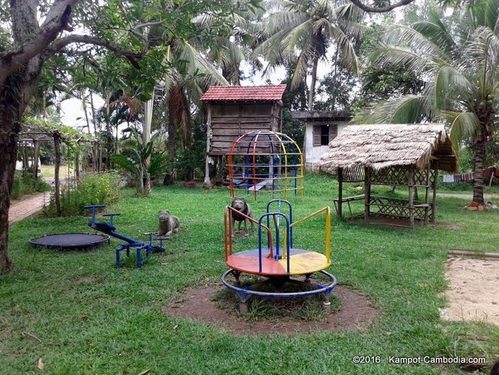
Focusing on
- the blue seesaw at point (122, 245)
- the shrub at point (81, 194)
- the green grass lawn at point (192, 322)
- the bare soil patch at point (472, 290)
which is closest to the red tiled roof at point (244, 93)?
the shrub at point (81, 194)

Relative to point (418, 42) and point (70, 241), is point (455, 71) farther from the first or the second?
point (70, 241)

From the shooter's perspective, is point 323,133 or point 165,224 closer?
point 165,224

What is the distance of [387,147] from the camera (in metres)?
10.4

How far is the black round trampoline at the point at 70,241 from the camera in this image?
787 centimetres

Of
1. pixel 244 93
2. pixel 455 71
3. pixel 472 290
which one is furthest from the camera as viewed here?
pixel 244 93

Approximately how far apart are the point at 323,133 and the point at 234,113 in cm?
602

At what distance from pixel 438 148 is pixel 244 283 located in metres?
8.22

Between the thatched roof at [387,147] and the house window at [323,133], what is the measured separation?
11277 mm

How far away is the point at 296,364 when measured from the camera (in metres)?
3.69

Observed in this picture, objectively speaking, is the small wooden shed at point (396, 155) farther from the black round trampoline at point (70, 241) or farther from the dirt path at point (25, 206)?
the dirt path at point (25, 206)

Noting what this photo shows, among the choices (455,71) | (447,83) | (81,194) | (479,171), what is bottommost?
(81,194)

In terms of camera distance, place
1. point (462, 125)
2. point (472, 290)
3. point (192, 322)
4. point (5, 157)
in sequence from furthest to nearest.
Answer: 1. point (462, 125)
2. point (5, 157)
3. point (472, 290)
4. point (192, 322)

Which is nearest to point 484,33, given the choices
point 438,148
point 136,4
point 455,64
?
point 455,64

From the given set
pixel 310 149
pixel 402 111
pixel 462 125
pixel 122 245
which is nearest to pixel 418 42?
pixel 402 111
